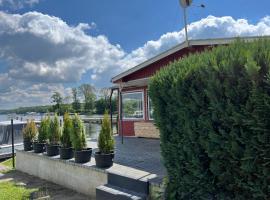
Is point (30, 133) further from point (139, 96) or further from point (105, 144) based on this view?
point (139, 96)

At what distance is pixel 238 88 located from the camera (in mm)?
2537

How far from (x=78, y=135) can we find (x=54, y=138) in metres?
1.51

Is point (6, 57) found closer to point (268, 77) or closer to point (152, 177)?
point (152, 177)

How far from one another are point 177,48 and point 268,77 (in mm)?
7653

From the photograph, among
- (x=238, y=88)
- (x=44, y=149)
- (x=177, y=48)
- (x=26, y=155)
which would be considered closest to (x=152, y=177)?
(x=238, y=88)

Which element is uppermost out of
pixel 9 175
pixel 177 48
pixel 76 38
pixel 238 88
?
pixel 76 38

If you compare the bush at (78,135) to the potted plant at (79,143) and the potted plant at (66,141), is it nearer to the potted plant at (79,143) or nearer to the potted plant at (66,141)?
the potted plant at (79,143)

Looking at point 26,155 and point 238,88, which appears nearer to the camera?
point 238,88

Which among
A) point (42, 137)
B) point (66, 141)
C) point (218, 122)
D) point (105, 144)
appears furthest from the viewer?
point (42, 137)

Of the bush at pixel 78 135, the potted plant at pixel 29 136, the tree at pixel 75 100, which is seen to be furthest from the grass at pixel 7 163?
the tree at pixel 75 100

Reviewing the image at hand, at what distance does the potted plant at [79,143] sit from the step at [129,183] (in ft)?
3.96

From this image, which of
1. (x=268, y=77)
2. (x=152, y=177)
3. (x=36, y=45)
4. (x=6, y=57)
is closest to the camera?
(x=268, y=77)

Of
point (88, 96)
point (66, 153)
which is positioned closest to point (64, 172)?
point (66, 153)

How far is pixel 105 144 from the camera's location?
5715 millimetres
